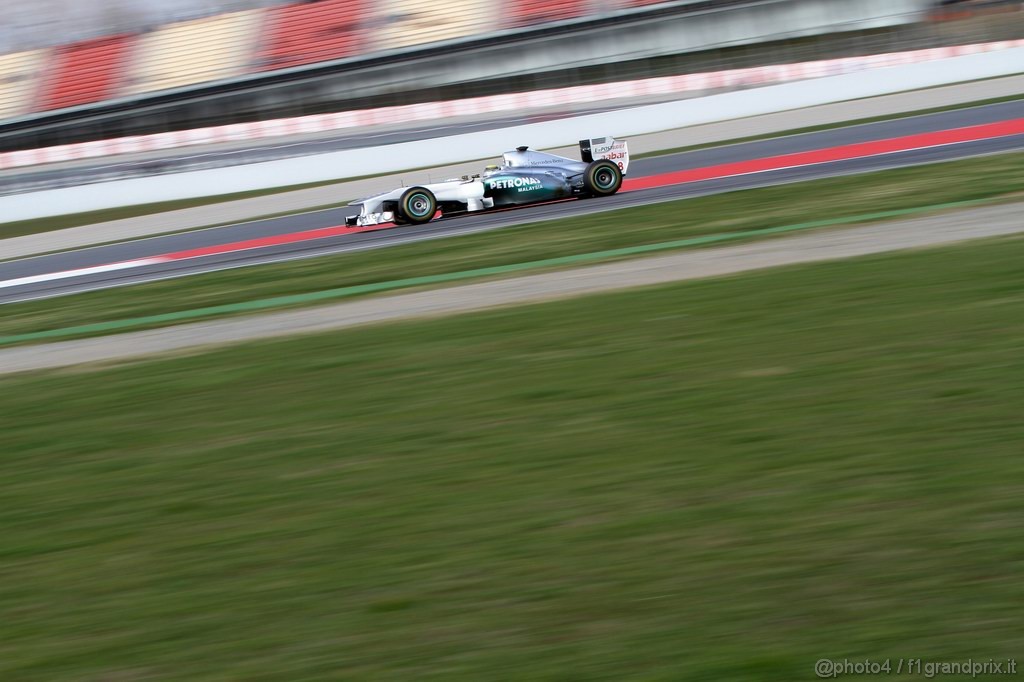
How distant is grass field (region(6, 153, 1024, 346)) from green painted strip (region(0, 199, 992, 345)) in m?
0.21

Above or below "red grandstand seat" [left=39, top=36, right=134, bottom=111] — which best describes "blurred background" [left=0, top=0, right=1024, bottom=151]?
below

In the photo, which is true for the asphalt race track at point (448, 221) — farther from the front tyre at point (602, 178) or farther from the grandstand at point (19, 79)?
the grandstand at point (19, 79)

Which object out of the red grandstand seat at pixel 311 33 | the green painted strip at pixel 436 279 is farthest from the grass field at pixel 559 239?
the red grandstand seat at pixel 311 33

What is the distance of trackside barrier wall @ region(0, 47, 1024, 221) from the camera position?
21.9m

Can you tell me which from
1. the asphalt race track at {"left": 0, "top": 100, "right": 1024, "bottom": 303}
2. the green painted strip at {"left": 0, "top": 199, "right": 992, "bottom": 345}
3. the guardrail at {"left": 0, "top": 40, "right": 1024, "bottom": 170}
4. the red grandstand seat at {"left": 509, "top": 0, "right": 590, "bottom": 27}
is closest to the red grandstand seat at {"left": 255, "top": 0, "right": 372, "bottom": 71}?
the red grandstand seat at {"left": 509, "top": 0, "right": 590, "bottom": 27}

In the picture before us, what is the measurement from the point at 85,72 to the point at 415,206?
33473mm

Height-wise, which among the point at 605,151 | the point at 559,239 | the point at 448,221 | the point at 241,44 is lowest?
the point at 559,239

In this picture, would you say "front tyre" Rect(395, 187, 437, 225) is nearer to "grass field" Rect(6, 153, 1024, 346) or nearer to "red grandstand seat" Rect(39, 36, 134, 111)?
"grass field" Rect(6, 153, 1024, 346)

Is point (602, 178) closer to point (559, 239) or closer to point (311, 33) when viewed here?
point (559, 239)

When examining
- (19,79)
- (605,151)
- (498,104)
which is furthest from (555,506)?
(19,79)

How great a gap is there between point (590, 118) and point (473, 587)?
19.7 meters

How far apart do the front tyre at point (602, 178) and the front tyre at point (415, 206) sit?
2.10 meters

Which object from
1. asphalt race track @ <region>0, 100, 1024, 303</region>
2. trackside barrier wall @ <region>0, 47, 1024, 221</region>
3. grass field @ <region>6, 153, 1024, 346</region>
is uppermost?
trackside barrier wall @ <region>0, 47, 1024, 221</region>

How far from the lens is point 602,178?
13844mm
